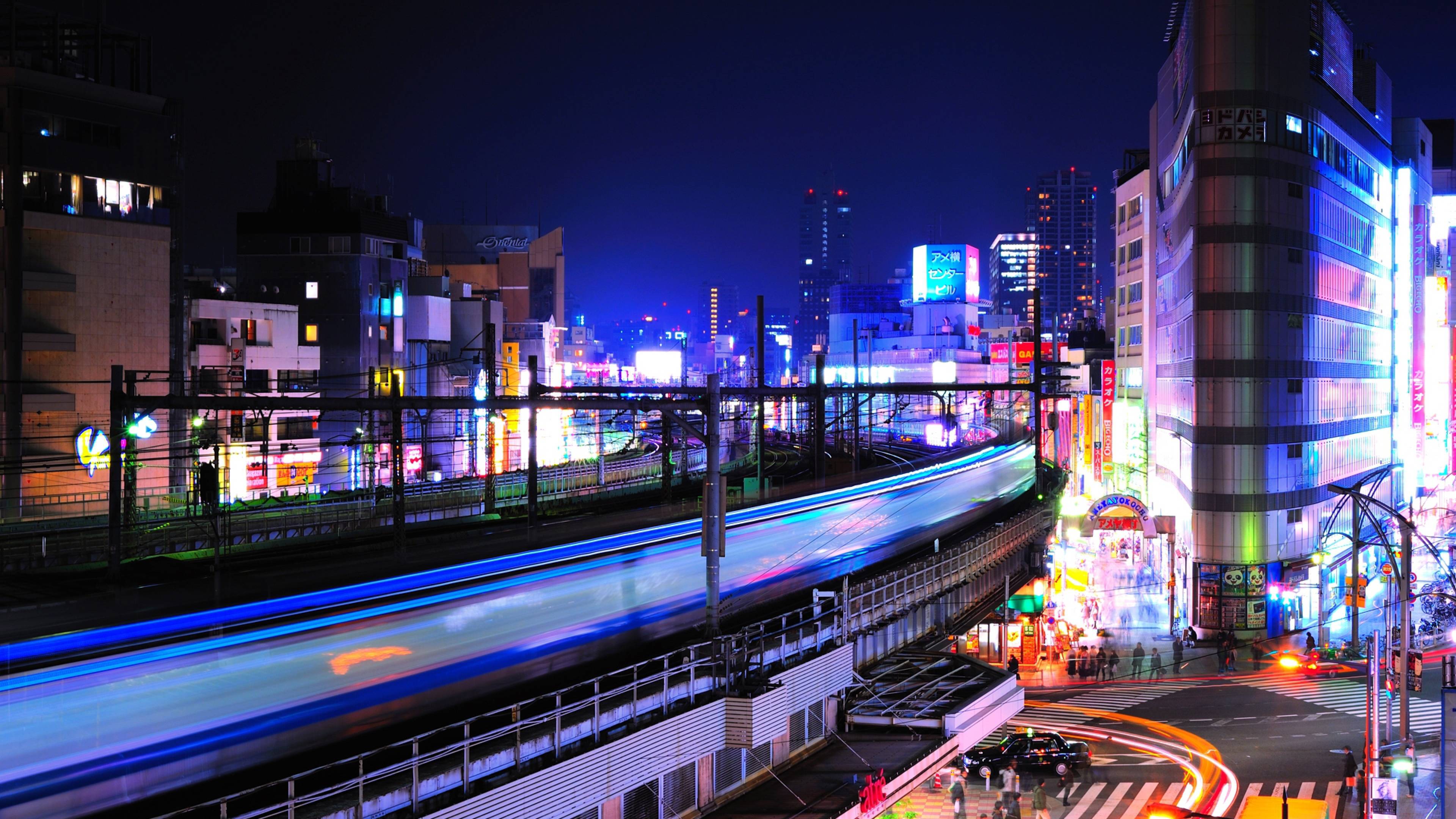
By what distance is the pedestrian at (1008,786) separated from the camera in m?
23.5

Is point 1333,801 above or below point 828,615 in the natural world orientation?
below

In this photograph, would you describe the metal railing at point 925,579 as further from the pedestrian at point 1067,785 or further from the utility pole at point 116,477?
the utility pole at point 116,477

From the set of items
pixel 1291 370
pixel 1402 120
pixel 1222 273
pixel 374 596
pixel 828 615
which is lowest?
pixel 828 615

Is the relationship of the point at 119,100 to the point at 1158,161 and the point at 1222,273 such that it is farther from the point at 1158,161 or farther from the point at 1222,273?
the point at 1158,161

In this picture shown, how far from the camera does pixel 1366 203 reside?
5019 cm

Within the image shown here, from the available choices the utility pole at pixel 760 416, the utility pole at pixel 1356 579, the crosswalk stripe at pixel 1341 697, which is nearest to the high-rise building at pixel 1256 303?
the utility pole at pixel 1356 579

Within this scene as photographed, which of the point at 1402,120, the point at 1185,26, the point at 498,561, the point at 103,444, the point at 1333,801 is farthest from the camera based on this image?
the point at 1402,120

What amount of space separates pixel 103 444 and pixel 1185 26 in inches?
1576

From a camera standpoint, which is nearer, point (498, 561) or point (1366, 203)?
point (498, 561)

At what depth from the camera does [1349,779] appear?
25047 mm

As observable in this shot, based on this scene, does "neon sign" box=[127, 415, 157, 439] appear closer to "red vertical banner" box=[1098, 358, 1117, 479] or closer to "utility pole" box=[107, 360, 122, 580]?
"utility pole" box=[107, 360, 122, 580]

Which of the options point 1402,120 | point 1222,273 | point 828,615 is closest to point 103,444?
point 828,615

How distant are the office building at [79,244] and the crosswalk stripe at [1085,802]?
91.8 feet

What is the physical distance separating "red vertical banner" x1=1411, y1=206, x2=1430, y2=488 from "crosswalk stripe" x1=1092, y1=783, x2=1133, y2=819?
3942 centimetres
